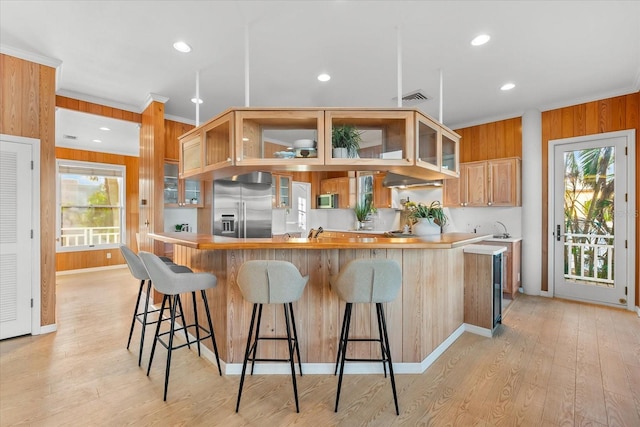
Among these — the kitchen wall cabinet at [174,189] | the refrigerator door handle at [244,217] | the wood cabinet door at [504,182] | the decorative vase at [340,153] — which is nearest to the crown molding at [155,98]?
the kitchen wall cabinet at [174,189]

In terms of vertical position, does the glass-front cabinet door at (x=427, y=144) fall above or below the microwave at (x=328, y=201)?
above

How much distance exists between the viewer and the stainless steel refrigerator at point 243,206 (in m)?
4.90

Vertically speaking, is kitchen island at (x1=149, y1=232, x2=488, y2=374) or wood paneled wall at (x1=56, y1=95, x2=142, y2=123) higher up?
wood paneled wall at (x1=56, y1=95, x2=142, y2=123)

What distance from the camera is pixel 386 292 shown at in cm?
203

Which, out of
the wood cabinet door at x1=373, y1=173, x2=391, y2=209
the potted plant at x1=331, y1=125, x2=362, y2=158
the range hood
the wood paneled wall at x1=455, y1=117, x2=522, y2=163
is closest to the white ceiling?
the wood paneled wall at x1=455, y1=117, x2=522, y2=163

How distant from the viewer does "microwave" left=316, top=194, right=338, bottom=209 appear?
22.2ft

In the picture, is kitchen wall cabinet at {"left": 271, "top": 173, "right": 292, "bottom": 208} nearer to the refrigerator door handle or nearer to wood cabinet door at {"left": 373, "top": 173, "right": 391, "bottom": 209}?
the refrigerator door handle

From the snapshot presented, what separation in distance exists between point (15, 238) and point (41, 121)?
125 centimetres

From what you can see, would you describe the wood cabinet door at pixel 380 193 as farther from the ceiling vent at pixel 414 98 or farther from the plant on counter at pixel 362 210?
the ceiling vent at pixel 414 98

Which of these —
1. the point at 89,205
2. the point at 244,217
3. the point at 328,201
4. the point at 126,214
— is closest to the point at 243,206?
the point at 244,217

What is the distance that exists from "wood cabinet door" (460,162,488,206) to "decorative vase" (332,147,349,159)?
3.45m

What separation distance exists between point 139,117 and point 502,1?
4.66m

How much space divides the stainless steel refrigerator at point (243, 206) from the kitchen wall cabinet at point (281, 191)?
0.62 metres

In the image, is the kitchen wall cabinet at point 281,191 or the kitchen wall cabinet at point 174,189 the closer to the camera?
the kitchen wall cabinet at point 174,189
